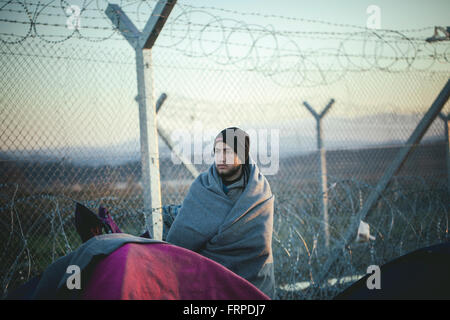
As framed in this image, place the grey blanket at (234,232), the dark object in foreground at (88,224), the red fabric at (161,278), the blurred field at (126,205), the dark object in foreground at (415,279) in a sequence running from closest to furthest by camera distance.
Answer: the red fabric at (161,278) → the dark object in foreground at (415,279) → the dark object in foreground at (88,224) → the grey blanket at (234,232) → the blurred field at (126,205)

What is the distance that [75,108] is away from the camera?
3.34 m

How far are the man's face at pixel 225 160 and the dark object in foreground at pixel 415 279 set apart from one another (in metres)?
1.27

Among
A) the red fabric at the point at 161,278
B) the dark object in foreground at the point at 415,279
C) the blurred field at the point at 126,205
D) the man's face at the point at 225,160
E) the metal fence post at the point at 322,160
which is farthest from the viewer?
the metal fence post at the point at 322,160

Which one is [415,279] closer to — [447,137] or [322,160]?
[322,160]

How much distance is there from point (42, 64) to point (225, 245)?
224 cm

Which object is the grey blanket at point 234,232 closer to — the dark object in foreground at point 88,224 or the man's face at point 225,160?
the man's face at point 225,160

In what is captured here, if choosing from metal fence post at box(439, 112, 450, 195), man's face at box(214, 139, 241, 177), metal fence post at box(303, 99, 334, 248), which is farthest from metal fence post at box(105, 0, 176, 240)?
metal fence post at box(439, 112, 450, 195)

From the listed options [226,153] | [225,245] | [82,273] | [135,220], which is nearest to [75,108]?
[135,220]

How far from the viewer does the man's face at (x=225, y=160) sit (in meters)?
3.03

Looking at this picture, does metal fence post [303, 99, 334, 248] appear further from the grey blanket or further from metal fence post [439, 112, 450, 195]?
metal fence post [439, 112, 450, 195]

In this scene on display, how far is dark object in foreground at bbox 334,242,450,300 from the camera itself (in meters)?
2.15

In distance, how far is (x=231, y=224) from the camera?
276 centimetres

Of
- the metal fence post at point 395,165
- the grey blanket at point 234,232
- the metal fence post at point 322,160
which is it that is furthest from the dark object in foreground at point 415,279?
the metal fence post at point 322,160

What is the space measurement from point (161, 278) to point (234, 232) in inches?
48.3
